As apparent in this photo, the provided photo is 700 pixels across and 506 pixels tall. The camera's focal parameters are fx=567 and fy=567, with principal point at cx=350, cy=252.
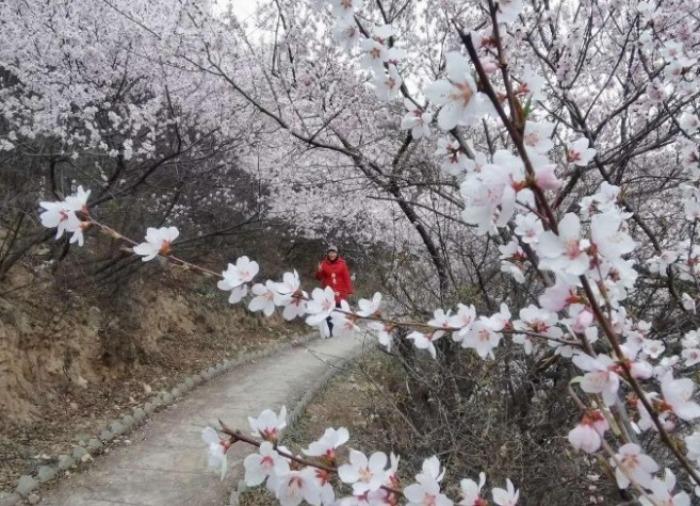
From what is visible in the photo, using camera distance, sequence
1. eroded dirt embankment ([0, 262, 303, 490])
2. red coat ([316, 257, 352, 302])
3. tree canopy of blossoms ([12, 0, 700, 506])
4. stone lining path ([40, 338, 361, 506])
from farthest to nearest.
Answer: red coat ([316, 257, 352, 302]) → eroded dirt embankment ([0, 262, 303, 490]) → stone lining path ([40, 338, 361, 506]) → tree canopy of blossoms ([12, 0, 700, 506])

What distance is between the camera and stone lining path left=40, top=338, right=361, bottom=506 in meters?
4.45

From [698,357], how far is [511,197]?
2032 mm

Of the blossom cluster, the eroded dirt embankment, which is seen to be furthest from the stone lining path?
the blossom cluster

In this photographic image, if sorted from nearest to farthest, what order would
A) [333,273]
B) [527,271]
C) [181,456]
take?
[527,271]
[181,456]
[333,273]

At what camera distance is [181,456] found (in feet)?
17.2

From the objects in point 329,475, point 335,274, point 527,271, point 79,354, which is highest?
point 335,274

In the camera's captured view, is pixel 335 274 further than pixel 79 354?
Yes

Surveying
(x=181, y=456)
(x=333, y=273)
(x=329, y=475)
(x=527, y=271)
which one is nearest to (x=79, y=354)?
(x=181, y=456)

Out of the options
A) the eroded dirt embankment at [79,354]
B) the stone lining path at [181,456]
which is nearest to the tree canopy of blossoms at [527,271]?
the stone lining path at [181,456]

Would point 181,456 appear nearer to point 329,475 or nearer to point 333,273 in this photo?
point 333,273

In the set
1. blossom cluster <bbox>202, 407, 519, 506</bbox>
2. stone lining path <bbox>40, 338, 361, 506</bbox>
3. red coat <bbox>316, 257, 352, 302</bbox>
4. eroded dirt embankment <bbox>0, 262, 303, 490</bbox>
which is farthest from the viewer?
red coat <bbox>316, 257, 352, 302</bbox>

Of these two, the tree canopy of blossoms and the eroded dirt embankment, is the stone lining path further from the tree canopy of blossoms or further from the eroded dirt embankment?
the tree canopy of blossoms

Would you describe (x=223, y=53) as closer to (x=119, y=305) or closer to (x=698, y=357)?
(x=119, y=305)

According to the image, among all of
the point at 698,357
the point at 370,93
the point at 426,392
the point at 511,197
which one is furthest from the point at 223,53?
the point at 511,197
